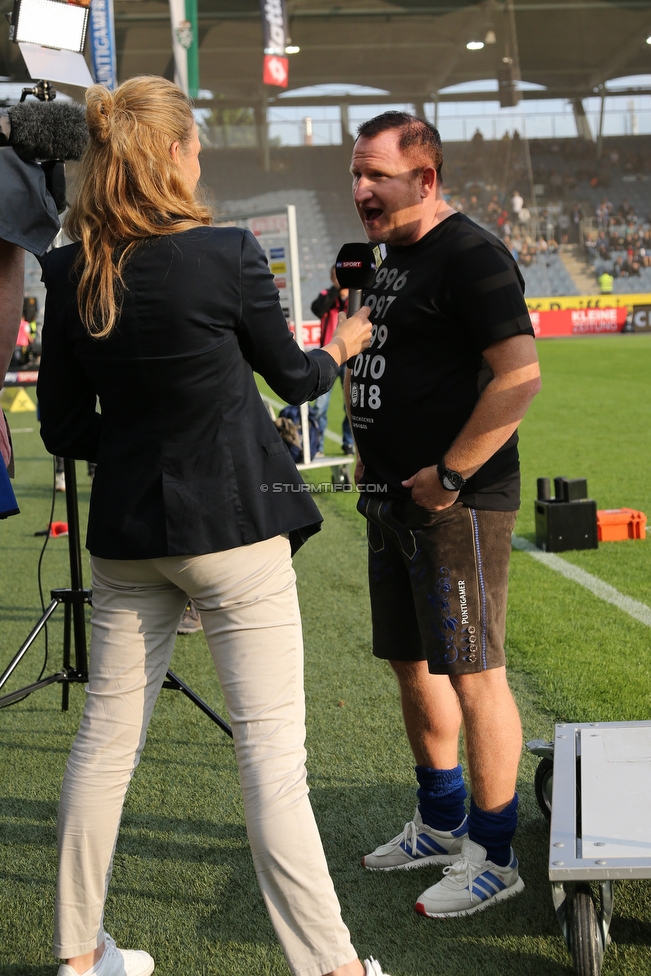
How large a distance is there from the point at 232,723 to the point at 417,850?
105 centimetres

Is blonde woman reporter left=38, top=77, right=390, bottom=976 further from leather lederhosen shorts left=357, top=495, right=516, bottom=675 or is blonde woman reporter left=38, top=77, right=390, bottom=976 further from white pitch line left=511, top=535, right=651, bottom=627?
white pitch line left=511, top=535, right=651, bottom=627

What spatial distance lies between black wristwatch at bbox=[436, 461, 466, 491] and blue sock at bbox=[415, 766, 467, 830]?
2.94 ft

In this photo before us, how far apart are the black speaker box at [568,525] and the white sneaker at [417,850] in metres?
3.94

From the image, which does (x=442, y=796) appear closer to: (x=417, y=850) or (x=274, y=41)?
(x=417, y=850)

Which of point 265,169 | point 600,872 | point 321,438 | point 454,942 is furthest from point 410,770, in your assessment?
point 265,169

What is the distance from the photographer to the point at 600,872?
218 cm

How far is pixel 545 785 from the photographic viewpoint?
2955mm

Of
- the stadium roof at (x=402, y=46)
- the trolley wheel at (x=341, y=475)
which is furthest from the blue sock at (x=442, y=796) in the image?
the stadium roof at (x=402, y=46)

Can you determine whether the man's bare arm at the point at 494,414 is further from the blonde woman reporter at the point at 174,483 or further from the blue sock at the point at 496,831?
the blue sock at the point at 496,831

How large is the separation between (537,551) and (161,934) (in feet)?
15.2

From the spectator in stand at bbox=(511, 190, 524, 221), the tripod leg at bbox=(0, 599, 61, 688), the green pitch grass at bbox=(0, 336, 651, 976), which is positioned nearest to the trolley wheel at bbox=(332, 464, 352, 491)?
the green pitch grass at bbox=(0, 336, 651, 976)

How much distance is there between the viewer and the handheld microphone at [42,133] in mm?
2588

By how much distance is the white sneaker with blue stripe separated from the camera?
263cm

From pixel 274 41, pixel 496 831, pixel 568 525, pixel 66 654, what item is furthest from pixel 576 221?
pixel 496 831
